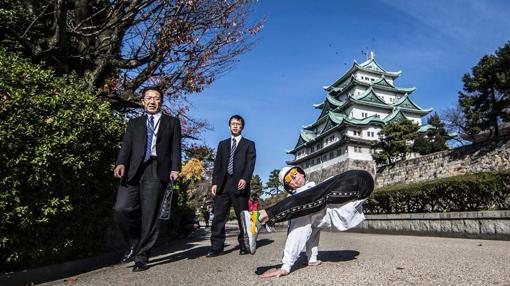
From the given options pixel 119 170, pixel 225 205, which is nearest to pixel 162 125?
pixel 119 170

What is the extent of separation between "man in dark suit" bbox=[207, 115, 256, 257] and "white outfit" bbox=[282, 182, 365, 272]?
56.3 inches

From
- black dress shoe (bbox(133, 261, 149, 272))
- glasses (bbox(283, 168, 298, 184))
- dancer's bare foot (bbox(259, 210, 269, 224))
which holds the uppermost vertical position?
glasses (bbox(283, 168, 298, 184))

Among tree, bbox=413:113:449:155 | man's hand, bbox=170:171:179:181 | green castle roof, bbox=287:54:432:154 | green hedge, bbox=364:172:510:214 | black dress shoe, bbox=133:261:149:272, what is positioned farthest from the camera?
green castle roof, bbox=287:54:432:154

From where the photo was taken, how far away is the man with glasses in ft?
8.93

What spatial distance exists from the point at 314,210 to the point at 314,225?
340mm

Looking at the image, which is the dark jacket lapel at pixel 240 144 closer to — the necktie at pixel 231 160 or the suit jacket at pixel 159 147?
the necktie at pixel 231 160

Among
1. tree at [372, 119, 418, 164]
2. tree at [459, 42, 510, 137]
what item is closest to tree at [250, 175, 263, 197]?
tree at [372, 119, 418, 164]

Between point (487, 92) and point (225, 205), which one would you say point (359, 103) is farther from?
point (225, 205)

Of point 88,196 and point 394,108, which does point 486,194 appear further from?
point 394,108

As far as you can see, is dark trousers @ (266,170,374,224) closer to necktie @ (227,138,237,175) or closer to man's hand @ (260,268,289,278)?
man's hand @ (260,268,289,278)

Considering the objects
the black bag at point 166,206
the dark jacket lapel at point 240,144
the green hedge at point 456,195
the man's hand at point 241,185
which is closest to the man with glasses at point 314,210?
the black bag at point 166,206

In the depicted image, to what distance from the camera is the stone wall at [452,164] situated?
739 inches

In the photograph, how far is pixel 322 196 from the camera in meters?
2.77

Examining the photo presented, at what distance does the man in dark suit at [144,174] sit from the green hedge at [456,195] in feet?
18.9
